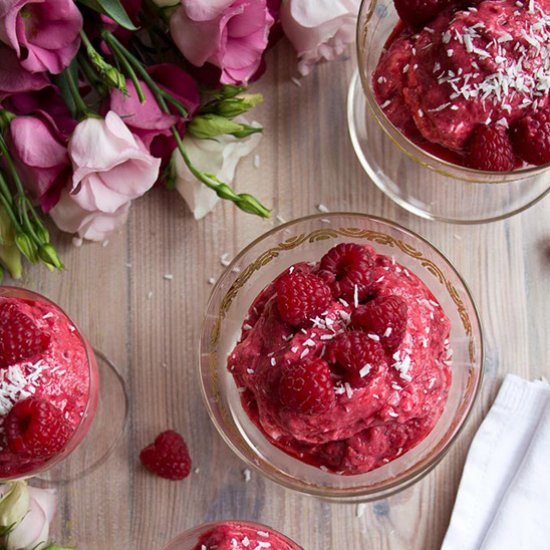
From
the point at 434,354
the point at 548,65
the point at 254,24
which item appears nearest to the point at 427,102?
the point at 548,65

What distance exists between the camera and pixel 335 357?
6.23ft

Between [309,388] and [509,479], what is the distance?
2.68 ft

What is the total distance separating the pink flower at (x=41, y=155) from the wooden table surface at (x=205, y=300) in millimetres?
242

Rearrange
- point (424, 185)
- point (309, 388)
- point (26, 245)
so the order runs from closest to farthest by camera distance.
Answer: point (309, 388) → point (26, 245) → point (424, 185)

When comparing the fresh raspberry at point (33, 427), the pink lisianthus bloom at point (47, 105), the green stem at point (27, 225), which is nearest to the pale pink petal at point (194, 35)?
the pink lisianthus bloom at point (47, 105)

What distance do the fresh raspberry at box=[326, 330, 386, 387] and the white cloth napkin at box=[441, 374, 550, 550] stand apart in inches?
24.7

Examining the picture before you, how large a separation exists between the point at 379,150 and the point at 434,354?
642mm

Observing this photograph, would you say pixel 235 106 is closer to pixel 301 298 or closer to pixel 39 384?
pixel 301 298

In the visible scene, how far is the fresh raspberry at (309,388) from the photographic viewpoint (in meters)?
1.84

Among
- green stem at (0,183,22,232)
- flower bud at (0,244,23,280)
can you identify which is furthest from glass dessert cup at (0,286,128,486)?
green stem at (0,183,22,232)

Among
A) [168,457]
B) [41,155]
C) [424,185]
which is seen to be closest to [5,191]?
[41,155]

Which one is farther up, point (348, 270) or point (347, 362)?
point (348, 270)

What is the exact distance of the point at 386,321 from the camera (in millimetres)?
1884

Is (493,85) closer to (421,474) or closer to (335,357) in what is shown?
(335,357)
